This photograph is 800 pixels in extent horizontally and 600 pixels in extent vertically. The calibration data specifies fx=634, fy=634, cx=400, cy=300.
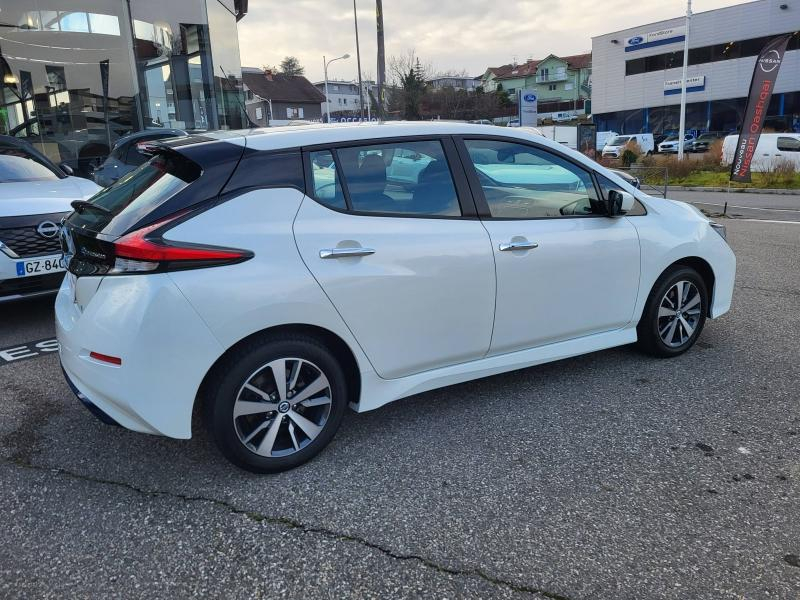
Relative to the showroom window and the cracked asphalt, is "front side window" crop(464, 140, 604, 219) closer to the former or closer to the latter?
the cracked asphalt

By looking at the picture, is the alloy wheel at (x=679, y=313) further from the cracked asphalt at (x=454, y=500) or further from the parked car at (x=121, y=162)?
the parked car at (x=121, y=162)

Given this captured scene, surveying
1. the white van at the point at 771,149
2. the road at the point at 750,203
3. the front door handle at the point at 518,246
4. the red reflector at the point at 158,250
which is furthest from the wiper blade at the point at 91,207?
the white van at the point at 771,149

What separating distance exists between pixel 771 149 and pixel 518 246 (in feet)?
82.1

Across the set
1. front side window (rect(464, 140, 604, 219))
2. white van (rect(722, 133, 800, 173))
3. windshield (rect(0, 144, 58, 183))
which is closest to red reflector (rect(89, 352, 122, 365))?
front side window (rect(464, 140, 604, 219))

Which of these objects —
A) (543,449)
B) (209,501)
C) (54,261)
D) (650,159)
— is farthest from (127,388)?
(650,159)

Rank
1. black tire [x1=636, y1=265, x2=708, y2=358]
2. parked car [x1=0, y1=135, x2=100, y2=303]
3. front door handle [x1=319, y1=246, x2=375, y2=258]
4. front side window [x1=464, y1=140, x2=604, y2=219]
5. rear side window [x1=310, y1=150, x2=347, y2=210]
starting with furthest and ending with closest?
parked car [x1=0, y1=135, x2=100, y2=303] < black tire [x1=636, y1=265, x2=708, y2=358] < front side window [x1=464, y1=140, x2=604, y2=219] < rear side window [x1=310, y1=150, x2=347, y2=210] < front door handle [x1=319, y1=246, x2=375, y2=258]

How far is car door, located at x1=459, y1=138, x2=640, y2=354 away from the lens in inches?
136

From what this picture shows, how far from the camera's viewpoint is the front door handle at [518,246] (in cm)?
339

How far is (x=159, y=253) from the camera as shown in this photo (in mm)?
2607

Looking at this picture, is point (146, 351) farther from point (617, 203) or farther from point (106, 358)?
point (617, 203)

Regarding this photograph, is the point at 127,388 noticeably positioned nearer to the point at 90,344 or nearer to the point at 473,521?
the point at 90,344

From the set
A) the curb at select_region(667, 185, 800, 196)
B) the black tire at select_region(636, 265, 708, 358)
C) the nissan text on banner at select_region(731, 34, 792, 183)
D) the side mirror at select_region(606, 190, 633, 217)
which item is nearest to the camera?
the side mirror at select_region(606, 190, 633, 217)

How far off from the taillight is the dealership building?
159 ft

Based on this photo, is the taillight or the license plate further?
the license plate
